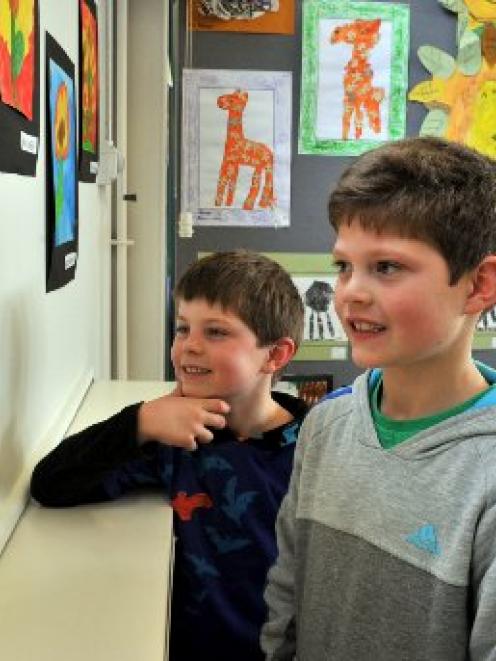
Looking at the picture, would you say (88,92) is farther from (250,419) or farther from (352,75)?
(352,75)

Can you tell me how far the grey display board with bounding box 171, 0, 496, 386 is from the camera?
7.54 ft

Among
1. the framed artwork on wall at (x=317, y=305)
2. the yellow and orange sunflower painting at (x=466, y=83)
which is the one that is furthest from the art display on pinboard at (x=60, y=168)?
the yellow and orange sunflower painting at (x=466, y=83)

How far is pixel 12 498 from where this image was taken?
1.01 meters

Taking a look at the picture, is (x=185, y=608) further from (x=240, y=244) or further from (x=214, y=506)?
(x=240, y=244)

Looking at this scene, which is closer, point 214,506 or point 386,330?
point 386,330

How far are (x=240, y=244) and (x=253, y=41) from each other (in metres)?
0.62

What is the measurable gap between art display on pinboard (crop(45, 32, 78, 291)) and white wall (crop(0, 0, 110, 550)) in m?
0.03

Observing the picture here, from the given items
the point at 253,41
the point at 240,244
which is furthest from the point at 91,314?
the point at 253,41

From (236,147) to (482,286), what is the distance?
5.32 feet

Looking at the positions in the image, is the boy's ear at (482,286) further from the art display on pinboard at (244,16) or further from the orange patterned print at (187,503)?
the art display on pinboard at (244,16)

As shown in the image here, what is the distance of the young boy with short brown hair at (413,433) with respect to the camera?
80cm

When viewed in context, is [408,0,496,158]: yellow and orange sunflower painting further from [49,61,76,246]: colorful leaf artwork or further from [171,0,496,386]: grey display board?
[49,61,76,246]: colorful leaf artwork

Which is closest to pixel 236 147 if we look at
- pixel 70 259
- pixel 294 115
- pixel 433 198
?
pixel 294 115

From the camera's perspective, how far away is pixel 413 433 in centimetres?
88
